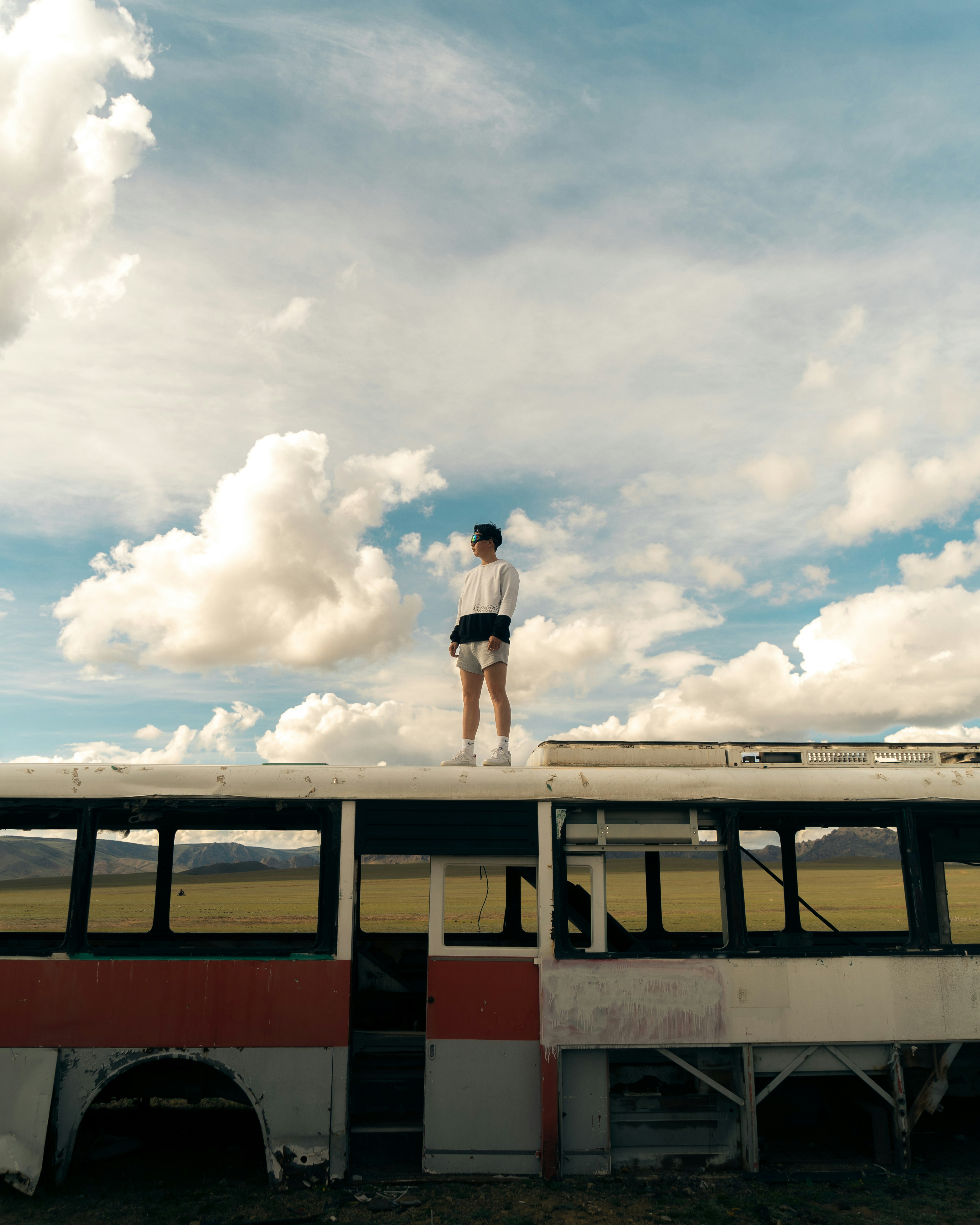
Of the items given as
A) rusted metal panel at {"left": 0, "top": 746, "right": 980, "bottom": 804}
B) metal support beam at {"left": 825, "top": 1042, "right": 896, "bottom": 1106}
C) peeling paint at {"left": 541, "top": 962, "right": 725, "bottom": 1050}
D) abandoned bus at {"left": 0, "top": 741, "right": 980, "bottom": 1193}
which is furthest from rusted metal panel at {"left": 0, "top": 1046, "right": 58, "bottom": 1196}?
metal support beam at {"left": 825, "top": 1042, "right": 896, "bottom": 1106}

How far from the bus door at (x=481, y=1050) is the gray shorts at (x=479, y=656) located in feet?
6.01

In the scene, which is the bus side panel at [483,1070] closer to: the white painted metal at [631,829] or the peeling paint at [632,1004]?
the peeling paint at [632,1004]

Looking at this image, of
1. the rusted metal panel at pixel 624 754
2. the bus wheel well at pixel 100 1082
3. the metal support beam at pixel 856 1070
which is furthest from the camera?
the rusted metal panel at pixel 624 754

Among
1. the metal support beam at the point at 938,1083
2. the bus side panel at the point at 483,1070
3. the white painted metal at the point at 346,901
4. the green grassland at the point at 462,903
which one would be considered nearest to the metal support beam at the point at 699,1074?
the bus side panel at the point at 483,1070

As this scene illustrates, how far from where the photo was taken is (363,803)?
19.4 ft

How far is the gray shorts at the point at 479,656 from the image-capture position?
707 centimetres

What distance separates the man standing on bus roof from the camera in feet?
23.1

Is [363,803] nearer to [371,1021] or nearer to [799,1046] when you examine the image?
[371,1021]

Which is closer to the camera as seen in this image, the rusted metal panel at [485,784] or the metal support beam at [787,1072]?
the metal support beam at [787,1072]

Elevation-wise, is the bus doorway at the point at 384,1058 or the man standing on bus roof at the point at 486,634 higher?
the man standing on bus roof at the point at 486,634

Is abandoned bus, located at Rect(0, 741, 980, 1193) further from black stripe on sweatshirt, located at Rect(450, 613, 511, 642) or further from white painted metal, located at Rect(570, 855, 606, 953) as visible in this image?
black stripe on sweatshirt, located at Rect(450, 613, 511, 642)

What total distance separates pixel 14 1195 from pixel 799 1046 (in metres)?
5.65

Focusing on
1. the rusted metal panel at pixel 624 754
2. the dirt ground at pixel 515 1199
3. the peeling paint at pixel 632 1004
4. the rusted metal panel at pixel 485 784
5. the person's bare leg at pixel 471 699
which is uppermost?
the person's bare leg at pixel 471 699

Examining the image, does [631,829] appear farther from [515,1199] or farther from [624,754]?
[515,1199]
